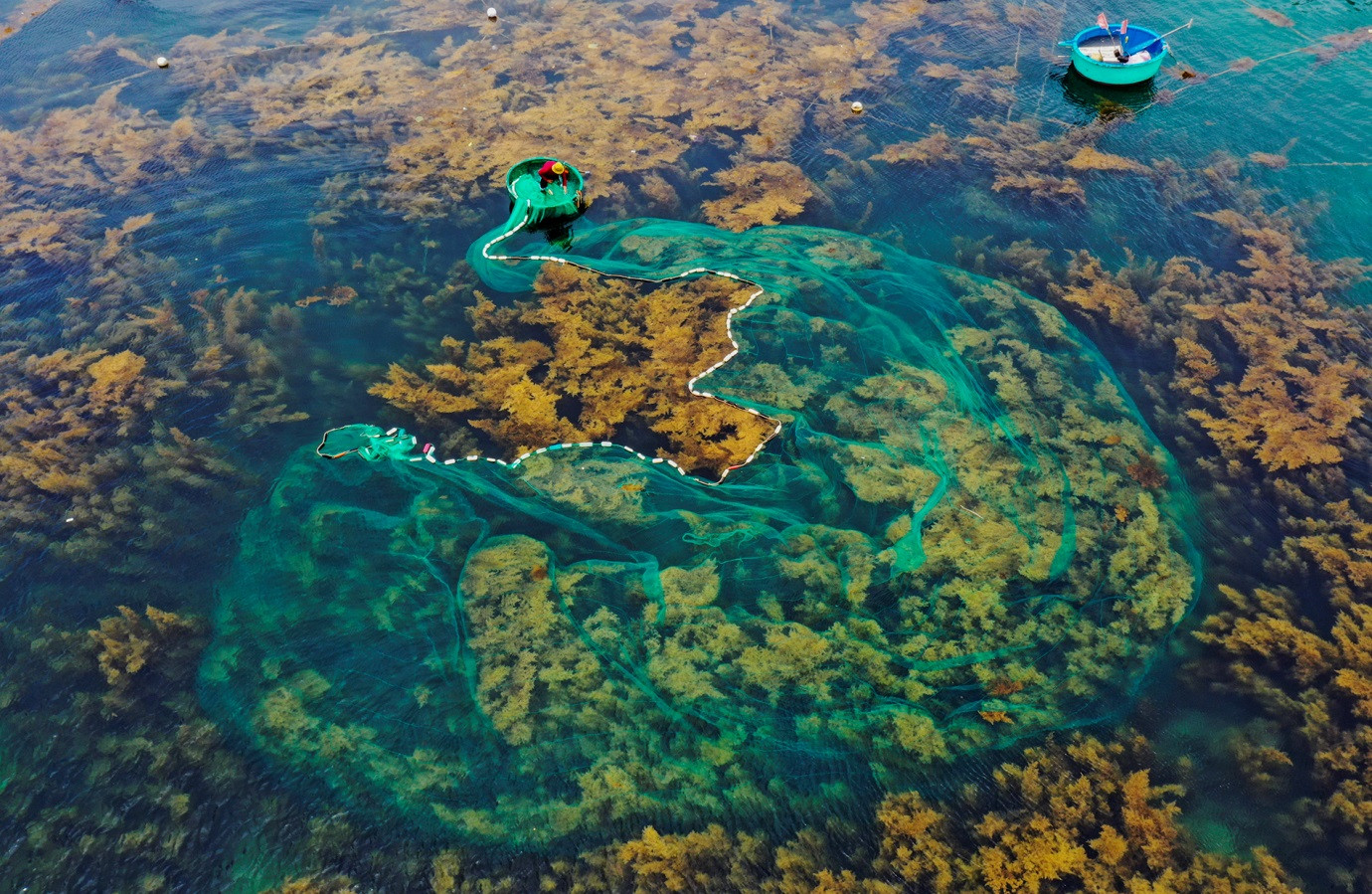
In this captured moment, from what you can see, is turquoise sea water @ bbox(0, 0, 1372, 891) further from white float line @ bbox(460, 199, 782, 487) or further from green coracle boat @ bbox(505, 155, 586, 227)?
green coracle boat @ bbox(505, 155, 586, 227)

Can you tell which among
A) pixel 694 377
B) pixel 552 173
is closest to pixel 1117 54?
pixel 552 173

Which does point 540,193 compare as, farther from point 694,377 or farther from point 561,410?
point 694,377

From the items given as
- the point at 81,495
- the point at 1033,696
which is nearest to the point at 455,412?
the point at 81,495

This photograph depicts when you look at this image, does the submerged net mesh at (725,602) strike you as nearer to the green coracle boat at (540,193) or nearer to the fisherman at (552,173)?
the green coracle boat at (540,193)

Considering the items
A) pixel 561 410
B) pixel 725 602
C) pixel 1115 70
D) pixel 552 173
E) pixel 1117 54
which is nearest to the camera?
pixel 725 602

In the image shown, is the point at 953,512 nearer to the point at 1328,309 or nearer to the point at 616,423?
the point at 616,423

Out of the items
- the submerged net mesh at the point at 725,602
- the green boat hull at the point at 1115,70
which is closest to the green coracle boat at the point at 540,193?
the submerged net mesh at the point at 725,602
